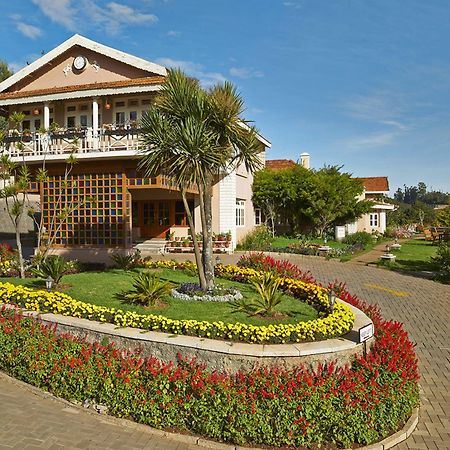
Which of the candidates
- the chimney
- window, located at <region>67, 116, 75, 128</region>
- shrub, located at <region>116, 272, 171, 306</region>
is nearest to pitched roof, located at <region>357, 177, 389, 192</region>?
the chimney

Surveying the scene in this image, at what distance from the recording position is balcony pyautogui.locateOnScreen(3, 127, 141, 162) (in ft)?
51.3

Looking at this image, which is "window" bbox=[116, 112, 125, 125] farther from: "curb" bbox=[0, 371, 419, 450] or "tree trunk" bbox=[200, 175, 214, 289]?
"curb" bbox=[0, 371, 419, 450]

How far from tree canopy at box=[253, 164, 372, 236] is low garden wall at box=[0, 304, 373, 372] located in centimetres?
2026

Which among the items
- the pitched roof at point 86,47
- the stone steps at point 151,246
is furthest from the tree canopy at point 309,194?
the pitched roof at point 86,47

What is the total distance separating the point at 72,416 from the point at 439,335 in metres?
A: 7.96

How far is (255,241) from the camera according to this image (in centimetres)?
2277

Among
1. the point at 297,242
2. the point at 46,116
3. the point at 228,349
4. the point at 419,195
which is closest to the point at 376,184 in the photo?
the point at 297,242

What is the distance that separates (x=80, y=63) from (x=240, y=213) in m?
11.6

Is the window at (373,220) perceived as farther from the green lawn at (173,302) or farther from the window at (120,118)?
the green lawn at (173,302)

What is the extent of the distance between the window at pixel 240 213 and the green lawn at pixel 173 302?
461 inches

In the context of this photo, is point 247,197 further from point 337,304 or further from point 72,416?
point 72,416

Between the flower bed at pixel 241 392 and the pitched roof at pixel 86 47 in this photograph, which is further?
the pitched roof at pixel 86 47

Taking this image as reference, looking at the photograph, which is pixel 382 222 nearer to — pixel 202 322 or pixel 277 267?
pixel 277 267

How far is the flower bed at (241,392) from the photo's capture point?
506 centimetres
